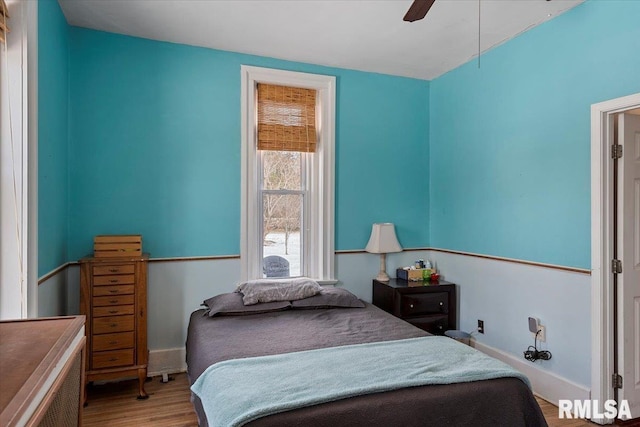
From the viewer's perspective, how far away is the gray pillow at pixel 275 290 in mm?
3023

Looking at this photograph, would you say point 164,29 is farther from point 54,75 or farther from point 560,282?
point 560,282

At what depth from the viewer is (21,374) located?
0.93 meters

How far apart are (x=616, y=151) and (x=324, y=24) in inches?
85.5

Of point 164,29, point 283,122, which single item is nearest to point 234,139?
point 283,122

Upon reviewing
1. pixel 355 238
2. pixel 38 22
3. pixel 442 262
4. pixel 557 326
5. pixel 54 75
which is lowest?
pixel 557 326

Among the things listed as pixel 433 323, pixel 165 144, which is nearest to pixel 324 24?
pixel 165 144

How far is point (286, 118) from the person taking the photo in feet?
11.9

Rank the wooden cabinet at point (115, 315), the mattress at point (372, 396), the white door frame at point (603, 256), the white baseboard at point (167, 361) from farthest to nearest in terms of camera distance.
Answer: the white baseboard at point (167, 361) → the wooden cabinet at point (115, 315) → the white door frame at point (603, 256) → the mattress at point (372, 396)

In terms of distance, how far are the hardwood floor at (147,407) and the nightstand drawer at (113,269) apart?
0.92m

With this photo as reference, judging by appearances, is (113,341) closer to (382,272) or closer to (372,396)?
(372,396)

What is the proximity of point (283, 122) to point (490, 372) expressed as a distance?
2.66 meters

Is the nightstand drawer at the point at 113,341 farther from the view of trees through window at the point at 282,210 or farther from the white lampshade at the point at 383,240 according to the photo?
the white lampshade at the point at 383,240

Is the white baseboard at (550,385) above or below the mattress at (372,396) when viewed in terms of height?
below

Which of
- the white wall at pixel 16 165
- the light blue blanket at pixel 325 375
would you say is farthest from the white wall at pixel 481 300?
the light blue blanket at pixel 325 375
